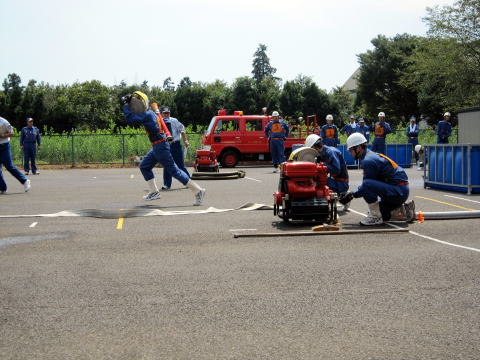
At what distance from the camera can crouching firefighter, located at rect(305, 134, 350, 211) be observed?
10.5 meters

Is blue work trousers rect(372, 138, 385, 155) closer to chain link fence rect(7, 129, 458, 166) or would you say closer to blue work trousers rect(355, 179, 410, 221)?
chain link fence rect(7, 129, 458, 166)

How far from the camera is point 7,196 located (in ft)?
50.1

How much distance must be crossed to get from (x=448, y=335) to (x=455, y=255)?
9.74 ft

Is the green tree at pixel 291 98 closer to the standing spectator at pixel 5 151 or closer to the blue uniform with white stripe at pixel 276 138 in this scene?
the blue uniform with white stripe at pixel 276 138

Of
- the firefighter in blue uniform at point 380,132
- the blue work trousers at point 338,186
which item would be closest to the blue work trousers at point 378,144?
the firefighter in blue uniform at point 380,132

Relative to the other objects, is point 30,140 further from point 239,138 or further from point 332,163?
point 332,163

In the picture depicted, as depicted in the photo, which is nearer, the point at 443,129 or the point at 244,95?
the point at 443,129

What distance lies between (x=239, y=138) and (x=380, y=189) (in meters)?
18.6

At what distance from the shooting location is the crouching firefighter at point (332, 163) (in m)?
10.5

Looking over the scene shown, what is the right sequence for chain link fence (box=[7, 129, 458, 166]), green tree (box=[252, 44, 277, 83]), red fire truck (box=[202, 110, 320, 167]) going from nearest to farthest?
red fire truck (box=[202, 110, 320, 167]) → chain link fence (box=[7, 129, 458, 166]) → green tree (box=[252, 44, 277, 83])

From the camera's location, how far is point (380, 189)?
9.51 m

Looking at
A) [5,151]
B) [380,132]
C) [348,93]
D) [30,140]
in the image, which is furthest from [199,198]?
[348,93]

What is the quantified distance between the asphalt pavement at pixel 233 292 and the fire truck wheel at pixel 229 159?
58.2ft

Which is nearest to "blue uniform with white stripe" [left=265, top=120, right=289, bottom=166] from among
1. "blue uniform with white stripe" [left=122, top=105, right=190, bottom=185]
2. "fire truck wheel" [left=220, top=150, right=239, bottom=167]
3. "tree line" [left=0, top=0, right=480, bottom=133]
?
"fire truck wheel" [left=220, top=150, right=239, bottom=167]
